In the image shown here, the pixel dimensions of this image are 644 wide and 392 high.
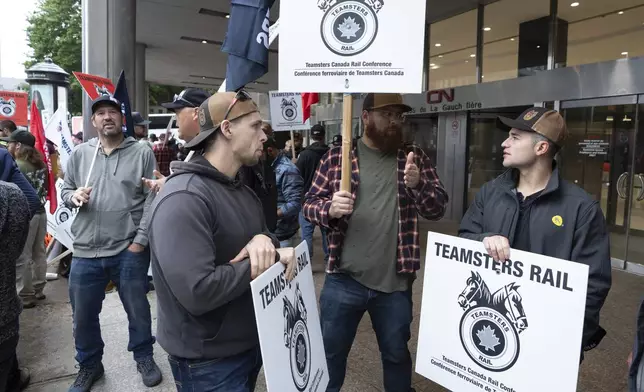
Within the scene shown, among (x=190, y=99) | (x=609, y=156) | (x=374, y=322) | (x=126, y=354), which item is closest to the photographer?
(x=374, y=322)

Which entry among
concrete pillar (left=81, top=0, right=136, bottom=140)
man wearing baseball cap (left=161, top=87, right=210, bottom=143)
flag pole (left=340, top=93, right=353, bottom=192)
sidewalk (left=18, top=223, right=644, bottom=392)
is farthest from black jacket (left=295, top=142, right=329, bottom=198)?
flag pole (left=340, top=93, right=353, bottom=192)

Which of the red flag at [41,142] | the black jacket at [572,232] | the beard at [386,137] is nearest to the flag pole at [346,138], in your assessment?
the beard at [386,137]

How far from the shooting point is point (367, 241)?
2.70 m

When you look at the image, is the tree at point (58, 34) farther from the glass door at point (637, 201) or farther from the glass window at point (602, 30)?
the glass door at point (637, 201)

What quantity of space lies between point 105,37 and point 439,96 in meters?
7.00

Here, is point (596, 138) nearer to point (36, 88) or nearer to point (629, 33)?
point (629, 33)

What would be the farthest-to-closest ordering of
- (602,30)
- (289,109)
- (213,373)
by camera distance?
(602,30), (289,109), (213,373)

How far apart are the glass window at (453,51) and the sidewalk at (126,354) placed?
6.23 metres

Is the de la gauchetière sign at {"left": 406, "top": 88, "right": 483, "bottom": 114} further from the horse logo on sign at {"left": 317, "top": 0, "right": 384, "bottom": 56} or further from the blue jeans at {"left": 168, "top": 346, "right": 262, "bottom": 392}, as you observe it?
the blue jeans at {"left": 168, "top": 346, "right": 262, "bottom": 392}

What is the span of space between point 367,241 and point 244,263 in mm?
1127

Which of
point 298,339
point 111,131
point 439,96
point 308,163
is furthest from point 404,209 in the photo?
point 439,96

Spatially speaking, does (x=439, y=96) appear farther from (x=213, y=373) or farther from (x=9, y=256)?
(x=213, y=373)

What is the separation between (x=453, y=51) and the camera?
1072 centimetres

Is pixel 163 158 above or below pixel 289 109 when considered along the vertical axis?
below
